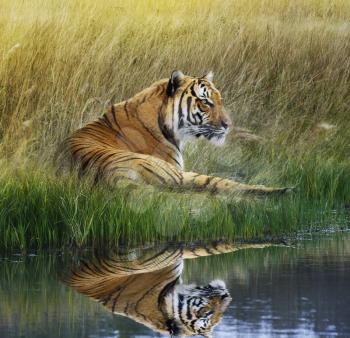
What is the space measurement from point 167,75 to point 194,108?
2.86 m

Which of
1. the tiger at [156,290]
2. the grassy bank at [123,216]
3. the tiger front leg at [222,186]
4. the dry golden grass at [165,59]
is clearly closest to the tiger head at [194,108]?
the tiger front leg at [222,186]

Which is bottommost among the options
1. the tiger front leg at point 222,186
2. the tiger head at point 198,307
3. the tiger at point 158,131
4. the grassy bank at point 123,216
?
the tiger head at point 198,307

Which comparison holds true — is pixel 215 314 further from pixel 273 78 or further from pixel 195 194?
pixel 273 78

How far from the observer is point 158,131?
13.4 metres

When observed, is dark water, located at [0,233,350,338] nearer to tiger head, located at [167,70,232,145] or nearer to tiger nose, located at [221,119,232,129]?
tiger nose, located at [221,119,232,129]

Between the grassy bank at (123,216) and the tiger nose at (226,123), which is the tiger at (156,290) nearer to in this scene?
the grassy bank at (123,216)

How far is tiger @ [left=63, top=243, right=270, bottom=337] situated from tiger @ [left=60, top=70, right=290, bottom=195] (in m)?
1.78

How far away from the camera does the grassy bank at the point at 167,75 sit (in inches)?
438

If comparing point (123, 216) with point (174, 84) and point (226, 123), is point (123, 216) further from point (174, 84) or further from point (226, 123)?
point (174, 84)

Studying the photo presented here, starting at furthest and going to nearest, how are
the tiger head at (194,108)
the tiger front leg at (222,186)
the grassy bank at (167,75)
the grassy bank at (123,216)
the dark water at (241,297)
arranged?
the tiger head at (194,108), the tiger front leg at (222,186), the grassy bank at (167,75), the grassy bank at (123,216), the dark water at (241,297)

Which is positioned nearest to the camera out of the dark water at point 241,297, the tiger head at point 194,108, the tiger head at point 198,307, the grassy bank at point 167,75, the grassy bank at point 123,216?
the dark water at point 241,297

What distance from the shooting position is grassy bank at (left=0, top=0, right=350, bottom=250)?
11.1m

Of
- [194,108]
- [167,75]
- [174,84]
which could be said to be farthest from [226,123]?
[167,75]

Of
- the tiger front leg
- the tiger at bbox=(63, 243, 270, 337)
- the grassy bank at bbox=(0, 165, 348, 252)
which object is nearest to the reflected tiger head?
the tiger at bbox=(63, 243, 270, 337)
